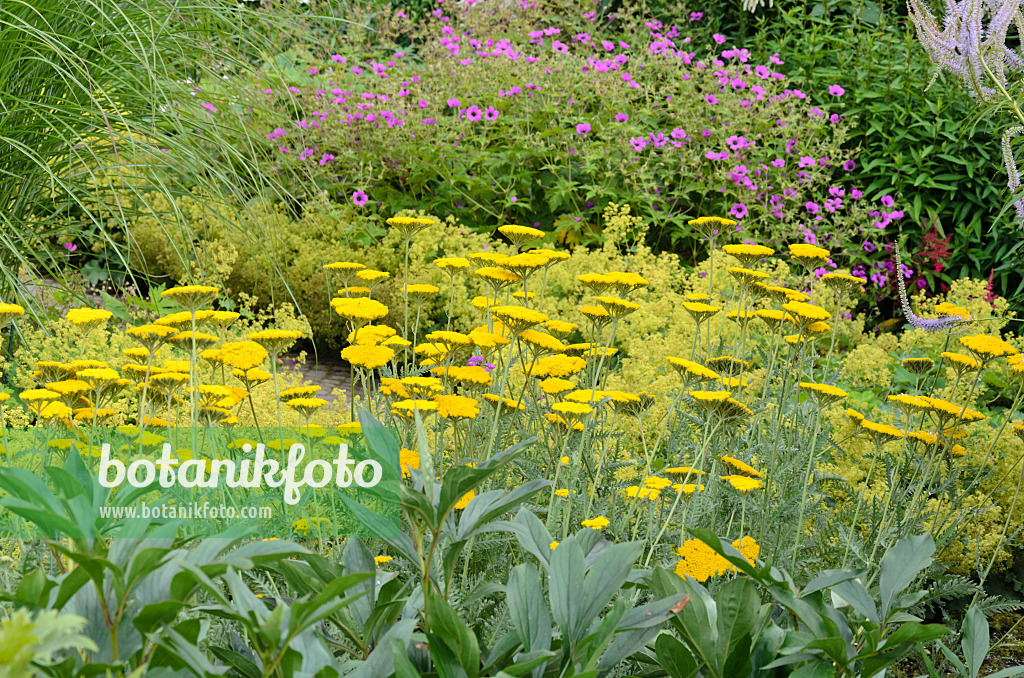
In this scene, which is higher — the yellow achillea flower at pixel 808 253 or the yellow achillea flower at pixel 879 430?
the yellow achillea flower at pixel 808 253

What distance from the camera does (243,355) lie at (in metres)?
1.36

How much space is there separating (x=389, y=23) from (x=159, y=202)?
7.14ft

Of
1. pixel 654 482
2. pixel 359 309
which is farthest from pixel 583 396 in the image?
pixel 359 309

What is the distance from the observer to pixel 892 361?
3.60 m

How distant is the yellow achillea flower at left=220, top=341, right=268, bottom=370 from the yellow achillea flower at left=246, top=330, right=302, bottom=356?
0.06 feet

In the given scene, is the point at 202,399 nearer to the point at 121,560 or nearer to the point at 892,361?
the point at 121,560

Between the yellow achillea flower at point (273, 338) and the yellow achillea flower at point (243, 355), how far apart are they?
2 centimetres

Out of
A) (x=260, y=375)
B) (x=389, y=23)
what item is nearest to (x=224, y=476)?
(x=260, y=375)

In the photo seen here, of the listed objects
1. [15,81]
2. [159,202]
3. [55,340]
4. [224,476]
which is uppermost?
[15,81]

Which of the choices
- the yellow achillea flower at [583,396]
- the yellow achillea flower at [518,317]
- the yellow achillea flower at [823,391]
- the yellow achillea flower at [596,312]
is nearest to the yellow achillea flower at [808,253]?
the yellow achillea flower at [823,391]

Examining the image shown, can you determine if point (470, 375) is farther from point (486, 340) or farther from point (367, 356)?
point (367, 356)

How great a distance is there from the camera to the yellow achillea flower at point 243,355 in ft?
4.35

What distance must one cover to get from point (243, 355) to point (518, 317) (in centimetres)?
46

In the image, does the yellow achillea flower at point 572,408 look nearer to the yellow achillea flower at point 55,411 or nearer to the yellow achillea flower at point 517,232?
the yellow achillea flower at point 517,232
